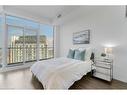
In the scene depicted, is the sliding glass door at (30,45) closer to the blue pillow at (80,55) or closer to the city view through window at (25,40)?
the city view through window at (25,40)

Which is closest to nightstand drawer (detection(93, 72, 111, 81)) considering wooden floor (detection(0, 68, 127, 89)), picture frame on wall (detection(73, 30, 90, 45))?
wooden floor (detection(0, 68, 127, 89))

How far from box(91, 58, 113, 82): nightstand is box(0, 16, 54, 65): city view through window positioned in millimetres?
3035

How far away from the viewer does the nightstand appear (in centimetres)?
264

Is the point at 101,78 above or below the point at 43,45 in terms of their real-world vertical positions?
below

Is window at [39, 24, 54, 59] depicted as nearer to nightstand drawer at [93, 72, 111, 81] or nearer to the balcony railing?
the balcony railing

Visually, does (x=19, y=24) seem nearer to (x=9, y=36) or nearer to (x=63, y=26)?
(x=9, y=36)

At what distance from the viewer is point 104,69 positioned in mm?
2738

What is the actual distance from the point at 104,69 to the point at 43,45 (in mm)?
3504

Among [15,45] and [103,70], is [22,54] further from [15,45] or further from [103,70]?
[103,70]

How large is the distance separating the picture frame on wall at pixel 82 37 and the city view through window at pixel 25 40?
1.90 meters

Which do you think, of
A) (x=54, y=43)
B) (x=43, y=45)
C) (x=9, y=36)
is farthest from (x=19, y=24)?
(x=54, y=43)
